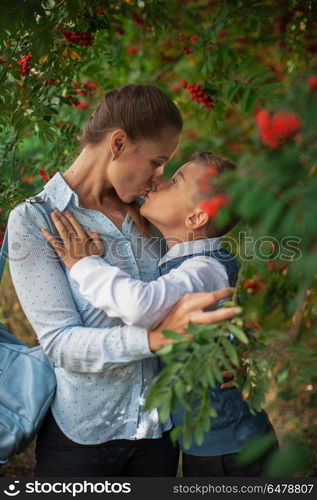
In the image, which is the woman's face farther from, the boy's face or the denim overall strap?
the denim overall strap

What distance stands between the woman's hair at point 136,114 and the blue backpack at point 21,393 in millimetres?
544

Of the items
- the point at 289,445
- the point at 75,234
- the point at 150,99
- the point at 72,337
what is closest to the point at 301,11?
the point at 150,99

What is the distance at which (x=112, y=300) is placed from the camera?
68.8 inches

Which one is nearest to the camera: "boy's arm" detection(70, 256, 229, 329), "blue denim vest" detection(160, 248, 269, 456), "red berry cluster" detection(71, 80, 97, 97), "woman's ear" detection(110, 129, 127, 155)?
"boy's arm" detection(70, 256, 229, 329)

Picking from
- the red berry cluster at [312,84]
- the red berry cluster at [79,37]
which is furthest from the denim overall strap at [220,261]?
the red berry cluster at [79,37]

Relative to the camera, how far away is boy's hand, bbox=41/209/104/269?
189 centimetres

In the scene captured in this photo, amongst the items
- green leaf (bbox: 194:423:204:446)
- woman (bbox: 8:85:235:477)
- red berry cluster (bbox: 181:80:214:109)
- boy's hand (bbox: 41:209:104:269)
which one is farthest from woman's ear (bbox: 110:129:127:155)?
red berry cluster (bbox: 181:80:214:109)

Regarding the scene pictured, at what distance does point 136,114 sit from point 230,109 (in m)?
3.44

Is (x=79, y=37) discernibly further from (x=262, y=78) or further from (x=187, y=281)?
(x=187, y=281)

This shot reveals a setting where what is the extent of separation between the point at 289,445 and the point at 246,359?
512mm

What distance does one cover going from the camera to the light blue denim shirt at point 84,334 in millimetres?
1856

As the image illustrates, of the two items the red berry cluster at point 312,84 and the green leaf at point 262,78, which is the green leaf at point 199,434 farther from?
the green leaf at point 262,78

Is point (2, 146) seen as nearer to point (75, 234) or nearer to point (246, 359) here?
point (75, 234)

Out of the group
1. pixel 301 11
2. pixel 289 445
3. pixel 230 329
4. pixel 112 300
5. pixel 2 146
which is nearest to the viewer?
pixel 289 445
